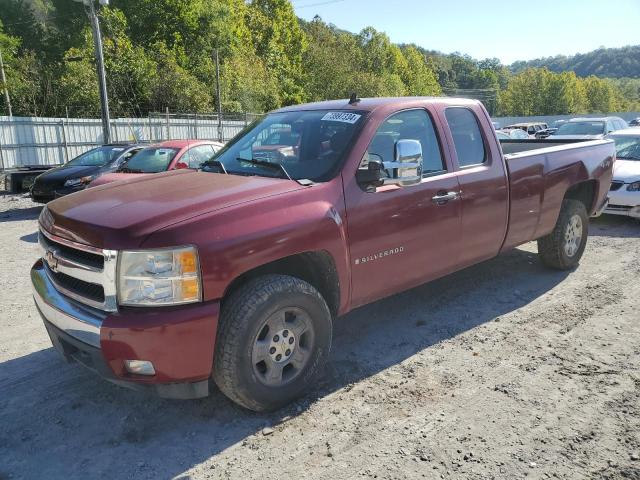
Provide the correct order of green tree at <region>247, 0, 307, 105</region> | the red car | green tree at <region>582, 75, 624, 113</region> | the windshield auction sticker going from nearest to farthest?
1. the windshield auction sticker
2. the red car
3. green tree at <region>247, 0, 307, 105</region>
4. green tree at <region>582, 75, 624, 113</region>

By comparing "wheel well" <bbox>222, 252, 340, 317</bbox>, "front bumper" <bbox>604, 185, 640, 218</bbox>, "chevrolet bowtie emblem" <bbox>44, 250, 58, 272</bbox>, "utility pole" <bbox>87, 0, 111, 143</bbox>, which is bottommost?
"front bumper" <bbox>604, 185, 640, 218</bbox>

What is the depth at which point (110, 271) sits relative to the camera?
8.96 feet

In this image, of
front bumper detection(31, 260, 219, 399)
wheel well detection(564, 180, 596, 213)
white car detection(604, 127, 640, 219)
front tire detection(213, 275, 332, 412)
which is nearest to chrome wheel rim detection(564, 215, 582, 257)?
wheel well detection(564, 180, 596, 213)

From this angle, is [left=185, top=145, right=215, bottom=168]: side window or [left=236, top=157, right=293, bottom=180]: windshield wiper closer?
[left=236, top=157, right=293, bottom=180]: windshield wiper

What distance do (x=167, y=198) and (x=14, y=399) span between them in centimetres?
176

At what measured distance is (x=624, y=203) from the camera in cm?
871

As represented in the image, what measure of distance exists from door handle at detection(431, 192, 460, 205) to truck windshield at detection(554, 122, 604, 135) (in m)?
14.2

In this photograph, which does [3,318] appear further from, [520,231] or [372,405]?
[520,231]

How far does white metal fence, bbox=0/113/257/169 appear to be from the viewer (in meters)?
19.4

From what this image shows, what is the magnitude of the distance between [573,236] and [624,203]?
3521 mm

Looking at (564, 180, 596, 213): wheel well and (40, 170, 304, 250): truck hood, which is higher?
(40, 170, 304, 250): truck hood

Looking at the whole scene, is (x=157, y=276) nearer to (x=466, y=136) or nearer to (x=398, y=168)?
(x=398, y=168)

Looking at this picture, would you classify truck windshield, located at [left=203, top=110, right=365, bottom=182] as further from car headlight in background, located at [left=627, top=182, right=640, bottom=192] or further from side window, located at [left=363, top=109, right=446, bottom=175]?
car headlight in background, located at [left=627, top=182, right=640, bottom=192]

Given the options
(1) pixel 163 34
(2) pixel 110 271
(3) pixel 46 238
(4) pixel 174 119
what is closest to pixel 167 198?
(2) pixel 110 271
